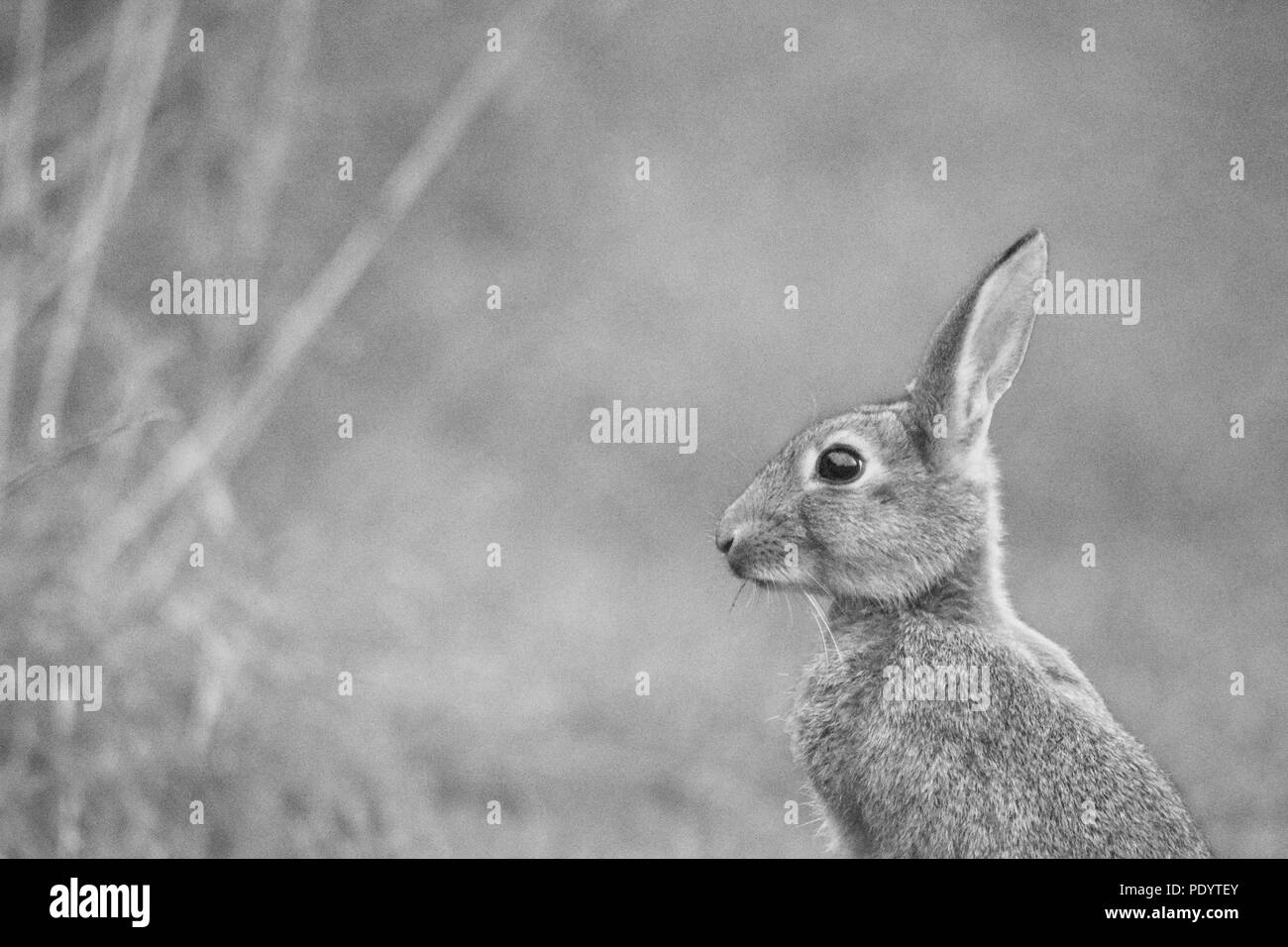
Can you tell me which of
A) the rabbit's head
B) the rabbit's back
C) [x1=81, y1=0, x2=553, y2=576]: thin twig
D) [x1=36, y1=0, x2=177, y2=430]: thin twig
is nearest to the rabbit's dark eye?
the rabbit's head

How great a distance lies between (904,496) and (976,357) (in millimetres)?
263

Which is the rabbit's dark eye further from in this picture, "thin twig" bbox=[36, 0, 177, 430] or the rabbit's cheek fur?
"thin twig" bbox=[36, 0, 177, 430]

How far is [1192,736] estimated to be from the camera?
14.0 ft

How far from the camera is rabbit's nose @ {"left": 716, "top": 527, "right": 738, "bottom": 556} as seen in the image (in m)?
2.78

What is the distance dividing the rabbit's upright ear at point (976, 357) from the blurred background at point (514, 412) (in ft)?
1.64

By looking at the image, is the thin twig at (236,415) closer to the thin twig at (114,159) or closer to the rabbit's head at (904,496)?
the thin twig at (114,159)

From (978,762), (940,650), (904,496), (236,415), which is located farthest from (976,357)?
(236,415)

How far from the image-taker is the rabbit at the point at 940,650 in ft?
8.41

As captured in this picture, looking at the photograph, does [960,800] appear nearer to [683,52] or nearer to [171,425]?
[171,425]

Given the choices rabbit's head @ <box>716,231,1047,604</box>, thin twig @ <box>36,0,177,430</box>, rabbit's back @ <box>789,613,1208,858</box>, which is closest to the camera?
rabbit's back @ <box>789,613,1208,858</box>

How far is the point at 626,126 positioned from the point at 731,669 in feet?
7.00

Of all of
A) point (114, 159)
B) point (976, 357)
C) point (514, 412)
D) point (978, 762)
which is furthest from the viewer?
point (514, 412)

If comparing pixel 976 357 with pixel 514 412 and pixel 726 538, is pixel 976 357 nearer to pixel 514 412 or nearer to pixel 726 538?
pixel 726 538

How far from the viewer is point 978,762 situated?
103 inches
